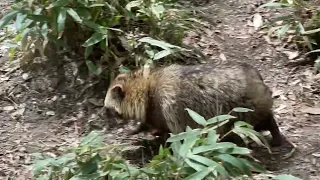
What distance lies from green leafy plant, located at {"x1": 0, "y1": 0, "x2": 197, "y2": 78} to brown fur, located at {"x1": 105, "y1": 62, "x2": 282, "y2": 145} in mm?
506

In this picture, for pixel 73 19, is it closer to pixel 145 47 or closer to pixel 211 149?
pixel 145 47

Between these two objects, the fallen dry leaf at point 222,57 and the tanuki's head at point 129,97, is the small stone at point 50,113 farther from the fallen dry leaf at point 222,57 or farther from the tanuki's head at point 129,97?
the fallen dry leaf at point 222,57

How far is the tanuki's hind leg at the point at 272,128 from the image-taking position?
15.6 feet

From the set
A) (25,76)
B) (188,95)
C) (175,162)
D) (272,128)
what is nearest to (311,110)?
(272,128)

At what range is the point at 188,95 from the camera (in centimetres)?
466

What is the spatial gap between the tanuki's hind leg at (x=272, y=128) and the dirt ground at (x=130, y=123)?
64 millimetres

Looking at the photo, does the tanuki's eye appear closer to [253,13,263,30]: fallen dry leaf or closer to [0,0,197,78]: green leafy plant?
[0,0,197,78]: green leafy plant

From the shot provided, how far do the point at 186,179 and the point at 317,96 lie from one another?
7.14 feet

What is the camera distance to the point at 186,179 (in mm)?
3723

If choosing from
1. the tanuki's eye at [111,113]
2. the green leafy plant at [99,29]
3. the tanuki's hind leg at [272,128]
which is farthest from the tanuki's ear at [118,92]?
the tanuki's hind leg at [272,128]

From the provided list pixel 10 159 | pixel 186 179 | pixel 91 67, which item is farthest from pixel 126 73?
pixel 186 179

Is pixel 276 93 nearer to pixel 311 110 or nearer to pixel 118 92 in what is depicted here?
pixel 311 110

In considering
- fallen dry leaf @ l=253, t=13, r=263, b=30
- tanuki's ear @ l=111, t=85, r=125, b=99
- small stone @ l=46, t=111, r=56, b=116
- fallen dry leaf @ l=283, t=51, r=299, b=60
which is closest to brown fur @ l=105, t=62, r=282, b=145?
tanuki's ear @ l=111, t=85, r=125, b=99

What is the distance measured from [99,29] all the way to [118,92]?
0.68 meters
